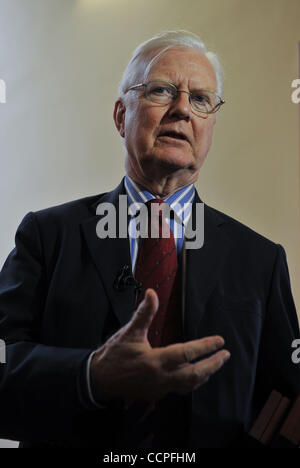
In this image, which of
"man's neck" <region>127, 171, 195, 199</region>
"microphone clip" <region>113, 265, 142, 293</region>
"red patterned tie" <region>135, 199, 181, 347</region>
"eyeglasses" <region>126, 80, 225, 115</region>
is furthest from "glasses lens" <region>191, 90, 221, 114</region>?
"microphone clip" <region>113, 265, 142, 293</region>

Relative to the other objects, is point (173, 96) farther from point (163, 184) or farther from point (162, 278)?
point (162, 278)

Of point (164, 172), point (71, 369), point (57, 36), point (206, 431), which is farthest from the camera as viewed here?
point (57, 36)

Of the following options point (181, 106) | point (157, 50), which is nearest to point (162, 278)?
point (181, 106)

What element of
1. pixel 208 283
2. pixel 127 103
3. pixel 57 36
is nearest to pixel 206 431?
pixel 208 283

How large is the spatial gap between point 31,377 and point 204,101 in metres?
0.66

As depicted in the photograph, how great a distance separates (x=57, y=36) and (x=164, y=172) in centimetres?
75

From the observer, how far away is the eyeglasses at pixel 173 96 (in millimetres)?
1002

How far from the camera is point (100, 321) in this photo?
90 cm

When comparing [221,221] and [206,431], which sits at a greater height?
[221,221]

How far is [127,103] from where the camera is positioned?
108 cm

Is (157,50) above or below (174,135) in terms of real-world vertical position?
above

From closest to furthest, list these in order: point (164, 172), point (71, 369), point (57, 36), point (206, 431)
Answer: point (71, 369) < point (206, 431) < point (164, 172) < point (57, 36)

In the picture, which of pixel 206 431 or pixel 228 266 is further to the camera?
pixel 228 266
